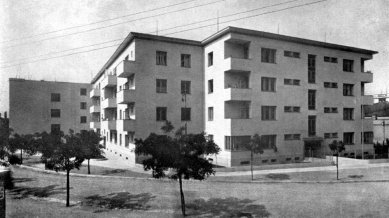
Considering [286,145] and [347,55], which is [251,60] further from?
[347,55]

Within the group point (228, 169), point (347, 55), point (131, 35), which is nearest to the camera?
point (228, 169)

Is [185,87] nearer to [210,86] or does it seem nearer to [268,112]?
[210,86]

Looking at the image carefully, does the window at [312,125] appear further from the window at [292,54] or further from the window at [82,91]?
the window at [82,91]

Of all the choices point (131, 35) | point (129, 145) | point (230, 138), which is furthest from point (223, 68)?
point (129, 145)

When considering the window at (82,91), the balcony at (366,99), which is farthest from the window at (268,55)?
the window at (82,91)

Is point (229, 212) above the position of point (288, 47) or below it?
below

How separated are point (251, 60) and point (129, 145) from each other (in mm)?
17462

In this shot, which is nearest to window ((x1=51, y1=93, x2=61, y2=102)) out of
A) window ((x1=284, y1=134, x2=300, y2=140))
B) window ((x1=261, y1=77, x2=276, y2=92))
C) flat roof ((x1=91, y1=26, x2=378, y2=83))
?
flat roof ((x1=91, y1=26, x2=378, y2=83))

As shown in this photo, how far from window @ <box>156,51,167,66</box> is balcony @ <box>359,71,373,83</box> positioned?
26085mm

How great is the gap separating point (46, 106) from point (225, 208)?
179 ft

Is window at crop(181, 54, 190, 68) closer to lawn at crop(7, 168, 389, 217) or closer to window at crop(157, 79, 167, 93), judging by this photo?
window at crop(157, 79, 167, 93)

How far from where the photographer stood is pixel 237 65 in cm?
2819

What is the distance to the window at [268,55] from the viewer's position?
30.3m

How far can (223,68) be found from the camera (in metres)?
29.1
